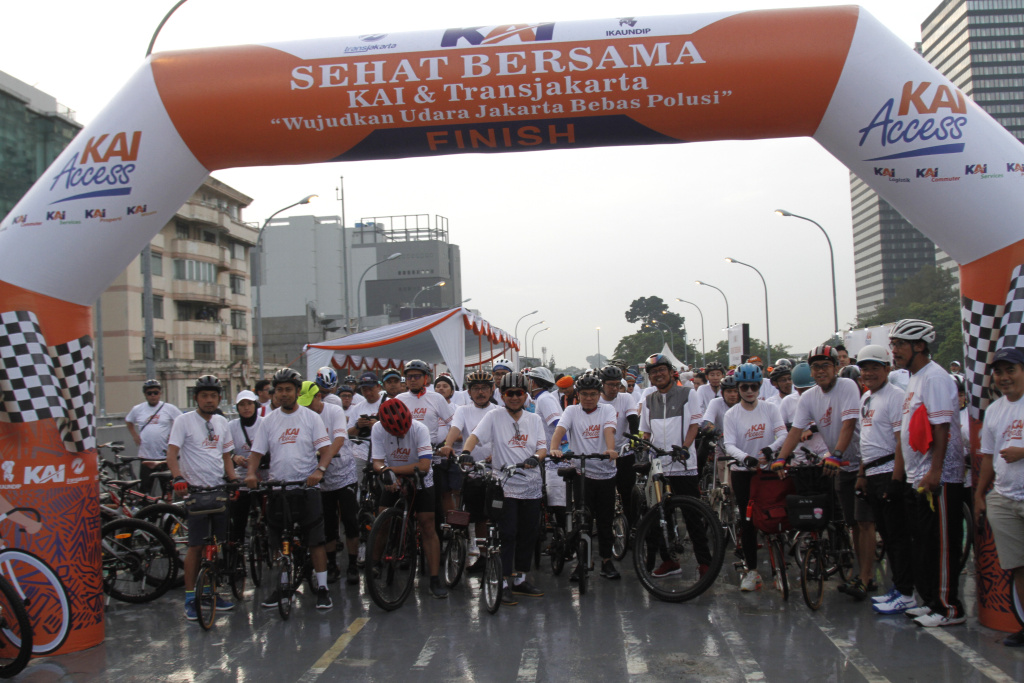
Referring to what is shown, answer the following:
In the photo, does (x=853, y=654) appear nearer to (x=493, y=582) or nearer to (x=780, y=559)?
(x=780, y=559)

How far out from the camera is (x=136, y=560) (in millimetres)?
8062

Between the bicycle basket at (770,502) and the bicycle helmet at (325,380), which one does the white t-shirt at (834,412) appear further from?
the bicycle helmet at (325,380)

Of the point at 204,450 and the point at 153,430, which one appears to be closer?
the point at 204,450

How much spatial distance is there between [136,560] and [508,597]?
11.4 ft

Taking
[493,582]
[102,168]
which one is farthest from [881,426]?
[102,168]

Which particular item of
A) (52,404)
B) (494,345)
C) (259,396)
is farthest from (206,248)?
(52,404)

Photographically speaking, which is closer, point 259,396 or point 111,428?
point 259,396

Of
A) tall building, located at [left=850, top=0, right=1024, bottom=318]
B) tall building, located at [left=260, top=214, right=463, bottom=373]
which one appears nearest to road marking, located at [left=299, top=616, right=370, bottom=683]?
tall building, located at [left=260, top=214, right=463, bottom=373]

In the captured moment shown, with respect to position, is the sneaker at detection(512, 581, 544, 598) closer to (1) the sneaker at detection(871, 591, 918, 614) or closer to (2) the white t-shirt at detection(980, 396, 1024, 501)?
(1) the sneaker at detection(871, 591, 918, 614)

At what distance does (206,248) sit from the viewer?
2183 inches

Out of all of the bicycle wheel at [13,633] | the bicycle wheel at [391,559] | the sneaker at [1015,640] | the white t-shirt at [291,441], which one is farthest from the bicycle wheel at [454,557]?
the sneaker at [1015,640]

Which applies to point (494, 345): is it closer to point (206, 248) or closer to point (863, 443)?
point (863, 443)

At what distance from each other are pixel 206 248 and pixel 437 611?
52198mm

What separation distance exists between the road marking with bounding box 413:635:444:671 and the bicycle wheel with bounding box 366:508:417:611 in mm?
886
